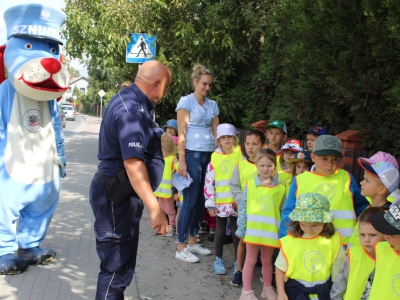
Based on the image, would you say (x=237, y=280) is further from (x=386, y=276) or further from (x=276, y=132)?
(x=386, y=276)

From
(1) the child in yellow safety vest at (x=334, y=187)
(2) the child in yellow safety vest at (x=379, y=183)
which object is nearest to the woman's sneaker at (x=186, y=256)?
(1) the child in yellow safety vest at (x=334, y=187)

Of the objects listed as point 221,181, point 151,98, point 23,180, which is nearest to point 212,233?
point 221,181

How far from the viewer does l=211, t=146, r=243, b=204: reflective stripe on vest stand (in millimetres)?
5559

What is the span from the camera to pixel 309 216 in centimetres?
369

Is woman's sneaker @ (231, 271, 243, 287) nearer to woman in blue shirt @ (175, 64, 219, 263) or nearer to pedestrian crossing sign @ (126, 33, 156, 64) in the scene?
woman in blue shirt @ (175, 64, 219, 263)

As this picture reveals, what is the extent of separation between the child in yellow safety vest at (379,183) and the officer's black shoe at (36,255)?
3376mm

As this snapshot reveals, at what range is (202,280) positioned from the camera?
5.30 m

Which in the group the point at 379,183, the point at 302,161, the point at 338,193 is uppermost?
the point at 302,161

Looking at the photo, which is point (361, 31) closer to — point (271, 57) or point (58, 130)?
point (271, 57)

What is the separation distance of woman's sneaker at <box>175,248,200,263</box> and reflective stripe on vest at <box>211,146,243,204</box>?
75 cm

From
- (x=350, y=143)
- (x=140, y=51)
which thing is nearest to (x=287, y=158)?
(x=350, y=143)

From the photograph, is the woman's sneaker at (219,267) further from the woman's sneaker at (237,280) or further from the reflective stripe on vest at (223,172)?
the reflective stripe on vest at (223,172)

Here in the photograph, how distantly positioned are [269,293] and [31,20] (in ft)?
12.3

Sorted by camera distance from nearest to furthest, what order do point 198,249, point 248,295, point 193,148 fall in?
point 248,295, point 193,148, point 198,249
